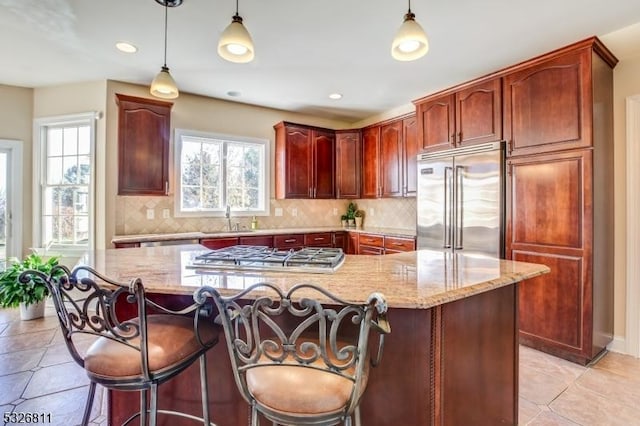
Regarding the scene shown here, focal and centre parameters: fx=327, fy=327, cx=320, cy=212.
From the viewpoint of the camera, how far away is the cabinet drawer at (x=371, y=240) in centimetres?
430

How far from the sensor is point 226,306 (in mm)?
991

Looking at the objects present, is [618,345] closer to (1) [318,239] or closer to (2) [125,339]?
(1) [318,239]

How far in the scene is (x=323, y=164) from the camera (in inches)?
195

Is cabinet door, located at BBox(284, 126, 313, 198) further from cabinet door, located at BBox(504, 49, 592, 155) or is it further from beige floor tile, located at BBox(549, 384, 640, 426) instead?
beige floor tile, located at BBox(549, 384, 640, 426)

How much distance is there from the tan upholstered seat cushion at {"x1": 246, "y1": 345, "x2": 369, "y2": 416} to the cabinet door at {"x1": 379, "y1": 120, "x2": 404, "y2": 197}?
3611 millimetres

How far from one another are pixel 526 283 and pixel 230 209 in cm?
352

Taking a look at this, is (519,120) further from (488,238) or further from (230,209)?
(230,209)

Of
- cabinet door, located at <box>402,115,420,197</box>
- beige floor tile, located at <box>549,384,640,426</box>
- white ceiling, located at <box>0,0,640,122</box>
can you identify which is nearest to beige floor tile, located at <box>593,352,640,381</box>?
beige floor tile, located at <box>549,384,640,426</box>

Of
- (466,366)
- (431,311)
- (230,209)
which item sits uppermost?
(230,209)

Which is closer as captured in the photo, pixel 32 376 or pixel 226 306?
pixel 226 306

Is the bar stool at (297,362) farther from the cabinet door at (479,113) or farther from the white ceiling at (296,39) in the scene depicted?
the cabinet door at (479,113)

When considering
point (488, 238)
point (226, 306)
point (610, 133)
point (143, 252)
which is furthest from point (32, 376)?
point (610, 133)

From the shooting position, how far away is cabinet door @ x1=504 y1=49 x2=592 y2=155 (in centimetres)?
259

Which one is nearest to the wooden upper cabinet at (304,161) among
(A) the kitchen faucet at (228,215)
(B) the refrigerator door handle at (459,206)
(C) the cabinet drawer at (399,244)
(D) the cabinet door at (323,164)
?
(D) the cabinet door at (323,164)
